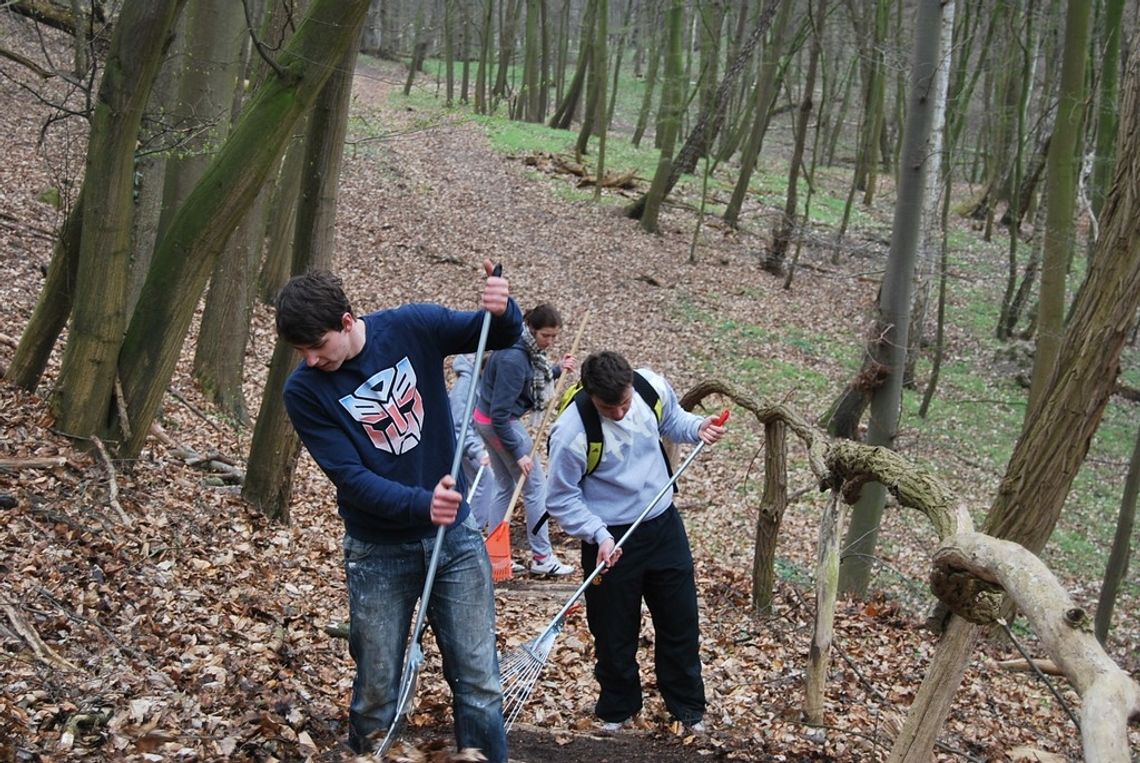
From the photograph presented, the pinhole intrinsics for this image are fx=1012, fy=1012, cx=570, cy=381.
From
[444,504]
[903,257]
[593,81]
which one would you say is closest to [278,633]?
[444,504]

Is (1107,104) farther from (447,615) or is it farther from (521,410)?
(447,615)

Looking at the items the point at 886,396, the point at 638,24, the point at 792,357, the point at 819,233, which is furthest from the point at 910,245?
the point at 638,24

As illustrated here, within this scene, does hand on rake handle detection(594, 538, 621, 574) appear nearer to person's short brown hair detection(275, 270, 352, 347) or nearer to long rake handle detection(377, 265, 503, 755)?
long rake handle detection(377, 265, 503, 755)

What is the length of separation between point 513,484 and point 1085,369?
4.36 metres

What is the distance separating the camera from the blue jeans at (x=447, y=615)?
12.8 ft

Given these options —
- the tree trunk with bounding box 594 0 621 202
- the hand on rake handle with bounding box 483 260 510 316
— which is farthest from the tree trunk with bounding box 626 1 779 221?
the hand on rake handle with bounding box 483 260 510 316

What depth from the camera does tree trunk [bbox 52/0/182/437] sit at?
19.9ft

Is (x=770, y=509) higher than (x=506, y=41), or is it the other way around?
(x=506, y=41)

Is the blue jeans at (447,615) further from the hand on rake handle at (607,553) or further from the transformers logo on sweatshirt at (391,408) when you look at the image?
the hand on rake handle at (607,553)

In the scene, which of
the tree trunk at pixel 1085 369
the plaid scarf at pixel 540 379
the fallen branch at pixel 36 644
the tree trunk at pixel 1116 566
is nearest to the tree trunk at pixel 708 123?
the tree trunk at pixel 1116 566

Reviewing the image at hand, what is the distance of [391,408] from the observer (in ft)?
12.5

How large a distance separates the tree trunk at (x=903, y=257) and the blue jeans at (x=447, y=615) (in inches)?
207

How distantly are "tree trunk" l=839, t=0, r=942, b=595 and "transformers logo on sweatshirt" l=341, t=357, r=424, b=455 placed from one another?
557 centimetres

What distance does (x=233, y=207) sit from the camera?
644cm
